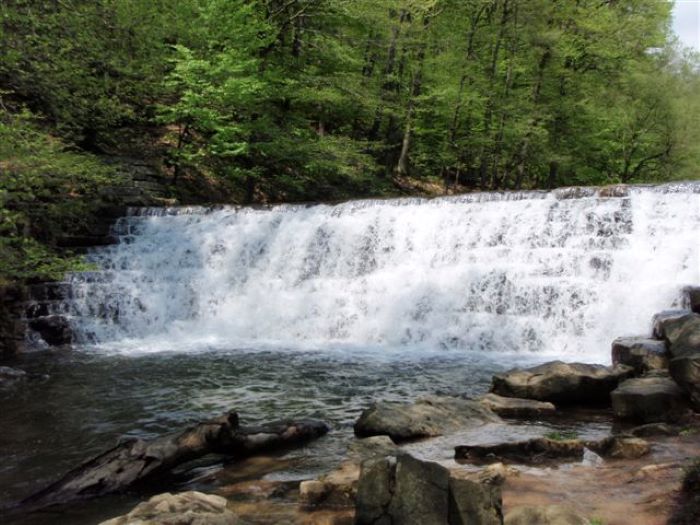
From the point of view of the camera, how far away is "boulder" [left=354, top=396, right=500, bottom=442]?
6531mm

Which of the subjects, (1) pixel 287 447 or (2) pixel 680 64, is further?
(2) pixel 680 64

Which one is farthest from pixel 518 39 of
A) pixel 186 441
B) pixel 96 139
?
pixel 186 441

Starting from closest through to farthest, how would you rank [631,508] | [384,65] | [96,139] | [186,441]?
[631,508] < [186,441] < [96,139] < [384,65]

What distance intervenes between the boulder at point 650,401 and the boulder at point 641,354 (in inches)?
40.2

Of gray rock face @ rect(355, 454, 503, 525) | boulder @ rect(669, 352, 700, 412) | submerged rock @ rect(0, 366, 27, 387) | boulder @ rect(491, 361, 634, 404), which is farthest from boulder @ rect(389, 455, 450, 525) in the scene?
submerged rock @ rect(0, 366, 27, 387)

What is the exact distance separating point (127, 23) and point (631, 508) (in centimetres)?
921

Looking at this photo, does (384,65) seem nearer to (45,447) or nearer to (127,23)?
(127,23)

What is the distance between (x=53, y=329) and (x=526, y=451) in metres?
12.1

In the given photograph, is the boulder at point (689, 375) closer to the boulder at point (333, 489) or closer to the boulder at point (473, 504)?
the boulder at point (333, 489)

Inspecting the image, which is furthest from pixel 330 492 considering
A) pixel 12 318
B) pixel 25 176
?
pixel 12 318

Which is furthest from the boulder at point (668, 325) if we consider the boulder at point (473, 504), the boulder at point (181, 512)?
the boulder at point (181, 512)

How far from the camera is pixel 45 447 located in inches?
262

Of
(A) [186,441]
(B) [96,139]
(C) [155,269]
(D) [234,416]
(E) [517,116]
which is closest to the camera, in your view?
(A) [186,441]

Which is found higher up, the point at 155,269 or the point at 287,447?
the point at 155,269
